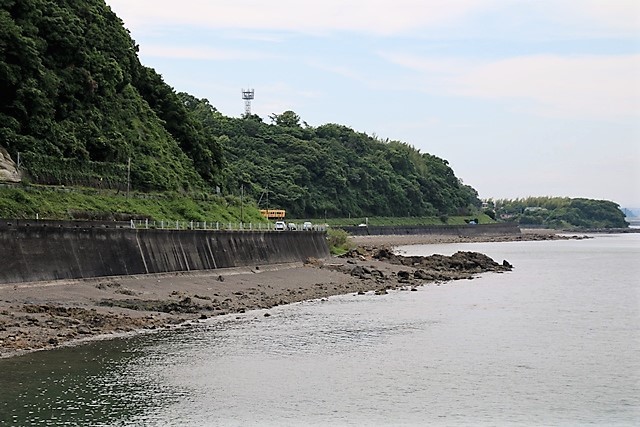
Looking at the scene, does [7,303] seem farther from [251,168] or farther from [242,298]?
[251,168]

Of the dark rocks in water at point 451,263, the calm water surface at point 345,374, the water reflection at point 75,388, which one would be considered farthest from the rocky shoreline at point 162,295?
the dark rocks in water at point 451,263

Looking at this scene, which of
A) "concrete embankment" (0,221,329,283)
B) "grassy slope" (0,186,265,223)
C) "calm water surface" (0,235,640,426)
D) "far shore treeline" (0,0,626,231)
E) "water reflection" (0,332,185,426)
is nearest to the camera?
"water reflection" (0,332,185,426)

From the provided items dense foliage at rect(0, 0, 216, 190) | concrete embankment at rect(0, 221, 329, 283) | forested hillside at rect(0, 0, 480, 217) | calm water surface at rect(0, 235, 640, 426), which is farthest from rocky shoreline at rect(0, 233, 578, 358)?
dense foliage at rect(0, 0, 216, 190)

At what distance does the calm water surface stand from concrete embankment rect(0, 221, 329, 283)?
868cm

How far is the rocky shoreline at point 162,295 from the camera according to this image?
35.0 meters

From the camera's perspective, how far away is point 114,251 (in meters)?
50.1

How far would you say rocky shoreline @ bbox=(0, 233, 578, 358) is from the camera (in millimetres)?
34969

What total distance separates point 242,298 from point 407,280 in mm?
24026

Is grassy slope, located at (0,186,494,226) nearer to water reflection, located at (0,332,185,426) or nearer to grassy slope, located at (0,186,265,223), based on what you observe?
grassy slope, located at (0,186,265,223)

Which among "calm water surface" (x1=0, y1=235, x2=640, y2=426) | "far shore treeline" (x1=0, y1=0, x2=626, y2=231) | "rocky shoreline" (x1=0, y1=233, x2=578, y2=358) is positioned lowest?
"calm water surface" (x1=0, y1=235, x2=640, y2=426)

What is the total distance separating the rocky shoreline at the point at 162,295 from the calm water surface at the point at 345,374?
5.55ft

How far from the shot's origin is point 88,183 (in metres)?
71.2

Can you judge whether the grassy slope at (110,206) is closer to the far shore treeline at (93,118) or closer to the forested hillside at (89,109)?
the far shore treeline at (93,118)

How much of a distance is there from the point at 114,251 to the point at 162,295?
4728 millimetres
